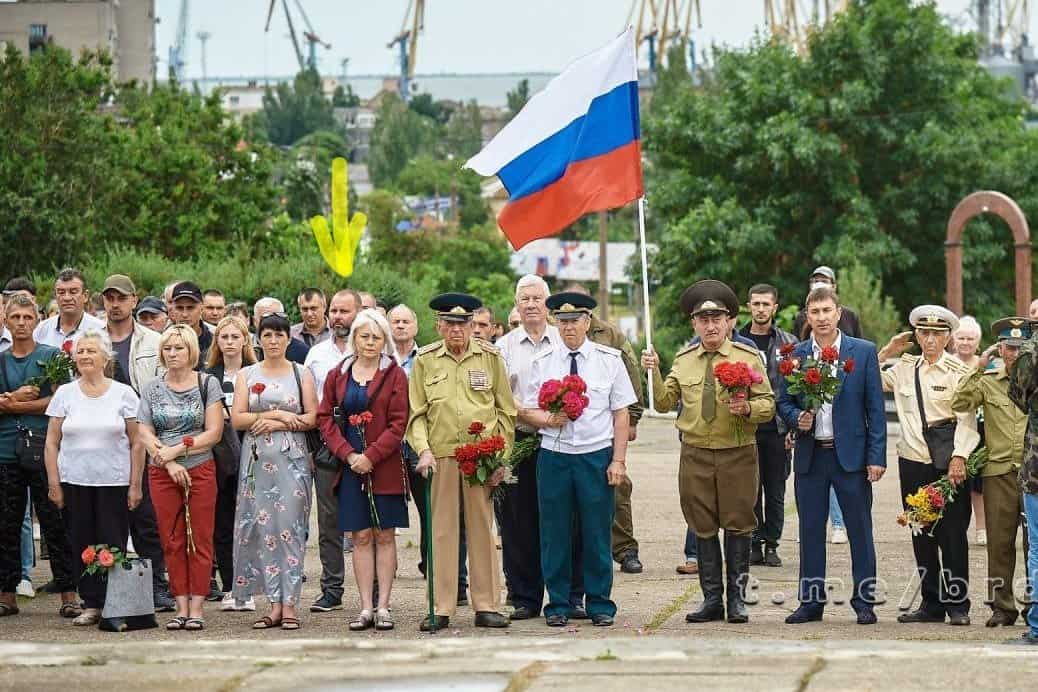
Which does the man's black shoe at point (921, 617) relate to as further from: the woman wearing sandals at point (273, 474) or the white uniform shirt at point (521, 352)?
the woman wearing sandals at point (273, 474)

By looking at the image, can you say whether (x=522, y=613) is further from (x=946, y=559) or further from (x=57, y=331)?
(x=57, y=331)

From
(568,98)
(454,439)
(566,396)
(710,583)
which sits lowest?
(710,583)

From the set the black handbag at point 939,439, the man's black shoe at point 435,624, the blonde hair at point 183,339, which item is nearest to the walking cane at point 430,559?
the man's black shoe at point 435,624

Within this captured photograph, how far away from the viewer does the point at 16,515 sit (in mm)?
11406

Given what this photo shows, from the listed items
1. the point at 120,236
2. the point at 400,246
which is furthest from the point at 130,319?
the point at 400,246

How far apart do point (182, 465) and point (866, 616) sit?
4.18 m

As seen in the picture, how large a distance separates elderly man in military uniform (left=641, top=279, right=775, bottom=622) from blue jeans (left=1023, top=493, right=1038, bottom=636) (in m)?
1.59

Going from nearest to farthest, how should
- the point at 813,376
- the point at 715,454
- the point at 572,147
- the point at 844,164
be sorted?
the point at 813,376 → the point at 715,454 → the point at 572,147 → the point at 844,164

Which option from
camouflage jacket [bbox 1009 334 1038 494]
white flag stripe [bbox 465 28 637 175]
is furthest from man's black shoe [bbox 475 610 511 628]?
white flag stripe [bbox 465 28 637 175]

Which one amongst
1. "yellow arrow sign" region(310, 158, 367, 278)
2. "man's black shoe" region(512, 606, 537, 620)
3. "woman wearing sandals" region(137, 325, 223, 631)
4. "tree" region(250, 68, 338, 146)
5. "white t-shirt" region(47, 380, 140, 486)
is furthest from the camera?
"tree" region(250, 68, 338, 146)

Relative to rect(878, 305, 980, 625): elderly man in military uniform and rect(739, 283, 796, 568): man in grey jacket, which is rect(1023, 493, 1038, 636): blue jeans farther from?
rect(739, 283, 796, 568): man in grey jacket

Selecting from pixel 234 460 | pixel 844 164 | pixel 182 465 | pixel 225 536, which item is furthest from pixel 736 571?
pixel 844 164

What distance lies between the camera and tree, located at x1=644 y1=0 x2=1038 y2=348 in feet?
133

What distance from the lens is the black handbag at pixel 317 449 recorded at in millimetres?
10710
